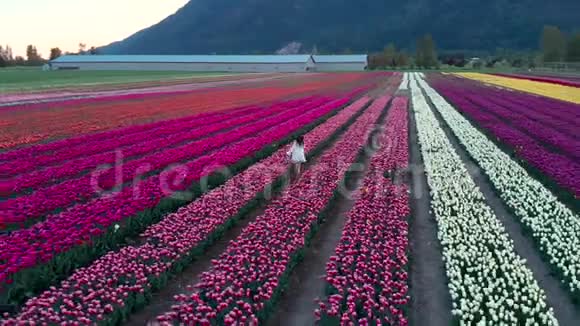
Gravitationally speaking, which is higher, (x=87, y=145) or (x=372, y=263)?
(x=87, y=145)

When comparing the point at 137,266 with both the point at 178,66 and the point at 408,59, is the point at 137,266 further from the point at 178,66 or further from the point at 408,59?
the point at 408,59

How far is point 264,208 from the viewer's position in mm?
14086

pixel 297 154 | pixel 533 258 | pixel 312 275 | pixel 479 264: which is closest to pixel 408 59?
pixel 297 154

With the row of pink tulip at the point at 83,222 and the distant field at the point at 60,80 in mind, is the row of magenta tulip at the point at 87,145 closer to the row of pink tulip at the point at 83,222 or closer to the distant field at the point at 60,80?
the row of pink tulip at the point at 83,222

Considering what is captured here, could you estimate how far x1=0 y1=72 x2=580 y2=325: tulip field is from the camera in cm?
843

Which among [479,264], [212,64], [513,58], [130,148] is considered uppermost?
[513,58]

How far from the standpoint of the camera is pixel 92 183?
14992 mm

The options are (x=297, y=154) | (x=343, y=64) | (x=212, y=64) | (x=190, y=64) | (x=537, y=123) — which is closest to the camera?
(x=297, y=154)

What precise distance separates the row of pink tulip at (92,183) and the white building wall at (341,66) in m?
129

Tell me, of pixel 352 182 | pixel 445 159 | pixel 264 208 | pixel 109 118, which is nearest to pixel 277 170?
pixel 352 182

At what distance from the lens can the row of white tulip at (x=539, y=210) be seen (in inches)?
407

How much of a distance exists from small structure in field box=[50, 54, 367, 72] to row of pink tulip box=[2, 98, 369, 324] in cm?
12878

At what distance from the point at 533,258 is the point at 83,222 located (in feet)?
29.4

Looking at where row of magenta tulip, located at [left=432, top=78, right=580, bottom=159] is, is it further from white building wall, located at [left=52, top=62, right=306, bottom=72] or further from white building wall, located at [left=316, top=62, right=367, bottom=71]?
white building wall, located at [left=316, top=62, right=367, bottom=71]
